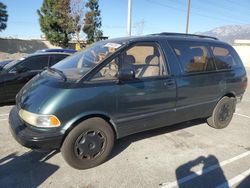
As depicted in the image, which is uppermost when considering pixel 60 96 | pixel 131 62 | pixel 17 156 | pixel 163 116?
pixel 131 62

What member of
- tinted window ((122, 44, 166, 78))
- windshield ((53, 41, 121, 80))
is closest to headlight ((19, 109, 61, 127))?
windshield ((53, 41, 121, 80))

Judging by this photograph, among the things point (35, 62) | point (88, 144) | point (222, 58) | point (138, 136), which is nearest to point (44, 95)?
point (88, 144)

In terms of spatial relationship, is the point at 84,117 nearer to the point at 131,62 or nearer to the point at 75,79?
the point at 75,79

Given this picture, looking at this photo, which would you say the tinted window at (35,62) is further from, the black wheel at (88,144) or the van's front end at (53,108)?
the black wheel at (88,144)

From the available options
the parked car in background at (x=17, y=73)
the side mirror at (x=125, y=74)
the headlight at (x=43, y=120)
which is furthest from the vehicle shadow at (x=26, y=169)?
the parked car in background at (x=17, y=73)

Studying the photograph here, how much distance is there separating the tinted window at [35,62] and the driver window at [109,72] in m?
4.03

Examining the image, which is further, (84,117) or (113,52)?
(113,52)

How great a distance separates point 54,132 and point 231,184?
7.83 ft

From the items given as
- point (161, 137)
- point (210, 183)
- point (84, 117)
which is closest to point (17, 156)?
point (84, 117)

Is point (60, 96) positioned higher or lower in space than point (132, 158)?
higher

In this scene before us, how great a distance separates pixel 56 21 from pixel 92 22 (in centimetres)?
469

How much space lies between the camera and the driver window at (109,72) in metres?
3.59

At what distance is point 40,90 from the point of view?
347 cm

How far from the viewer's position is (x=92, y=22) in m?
34.2
